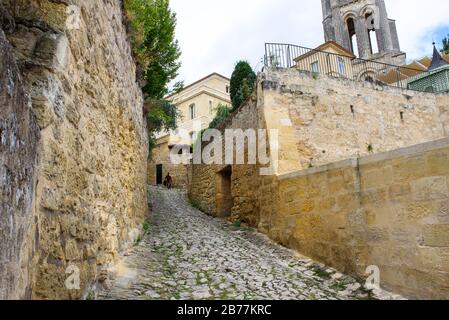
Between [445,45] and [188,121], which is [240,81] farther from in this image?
[445,45]

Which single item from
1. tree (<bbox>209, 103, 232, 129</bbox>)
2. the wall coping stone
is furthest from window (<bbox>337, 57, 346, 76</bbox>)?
the wall coping stone

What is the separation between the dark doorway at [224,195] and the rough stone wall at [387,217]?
447 centimetres

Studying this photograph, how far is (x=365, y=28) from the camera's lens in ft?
119

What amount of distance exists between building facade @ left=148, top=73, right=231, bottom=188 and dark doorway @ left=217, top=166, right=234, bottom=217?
11539 millimetres

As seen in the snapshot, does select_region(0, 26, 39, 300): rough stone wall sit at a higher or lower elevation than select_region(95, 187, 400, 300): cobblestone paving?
higher

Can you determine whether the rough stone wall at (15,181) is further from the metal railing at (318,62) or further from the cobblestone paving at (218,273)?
the metal railing at (318,62)

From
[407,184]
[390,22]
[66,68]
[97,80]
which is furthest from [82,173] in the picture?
[390,22]

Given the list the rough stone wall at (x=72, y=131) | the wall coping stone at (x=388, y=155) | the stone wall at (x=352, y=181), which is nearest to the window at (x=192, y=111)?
the stone wall at (x=352, y=181)

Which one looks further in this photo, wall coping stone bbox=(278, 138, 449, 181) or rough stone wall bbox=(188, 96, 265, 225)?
rough stone wall bbox=(188, 96, 265, 225)

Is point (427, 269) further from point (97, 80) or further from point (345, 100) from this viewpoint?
point (345, 100)

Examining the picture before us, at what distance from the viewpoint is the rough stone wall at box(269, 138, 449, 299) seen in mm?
3330

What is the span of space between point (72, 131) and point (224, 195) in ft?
25.0

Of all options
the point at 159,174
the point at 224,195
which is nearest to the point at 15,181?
the point at 224,195

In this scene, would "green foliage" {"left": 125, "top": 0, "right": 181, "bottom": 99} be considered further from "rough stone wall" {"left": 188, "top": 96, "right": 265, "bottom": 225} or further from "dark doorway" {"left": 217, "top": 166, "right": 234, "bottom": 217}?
"dark doorway" {"left": 217, "top": 166, "right": 234, "bottom": 217}
